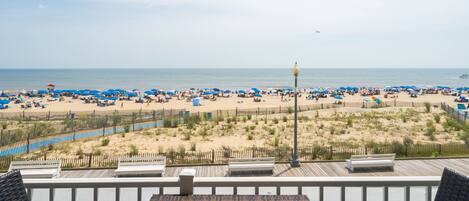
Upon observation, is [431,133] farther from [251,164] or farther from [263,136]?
[251,164]

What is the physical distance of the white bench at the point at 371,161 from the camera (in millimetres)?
13891

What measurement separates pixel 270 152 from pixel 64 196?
34.3ft

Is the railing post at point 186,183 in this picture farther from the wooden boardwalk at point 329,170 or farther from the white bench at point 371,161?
the white bench at point 371,161

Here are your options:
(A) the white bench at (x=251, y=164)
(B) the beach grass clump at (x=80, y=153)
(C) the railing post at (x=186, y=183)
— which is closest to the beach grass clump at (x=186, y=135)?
(B) the beach grass clump at (x=80, y=153)

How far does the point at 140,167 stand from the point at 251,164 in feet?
12.1

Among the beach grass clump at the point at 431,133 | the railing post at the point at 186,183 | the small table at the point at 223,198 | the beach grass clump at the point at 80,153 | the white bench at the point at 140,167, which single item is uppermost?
the railing post at the point at 186,183

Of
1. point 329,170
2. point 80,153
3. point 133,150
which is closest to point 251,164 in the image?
point 329,170

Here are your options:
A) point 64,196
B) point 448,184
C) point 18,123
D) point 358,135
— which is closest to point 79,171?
point 64,196

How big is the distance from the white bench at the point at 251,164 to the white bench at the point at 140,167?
2356 mm

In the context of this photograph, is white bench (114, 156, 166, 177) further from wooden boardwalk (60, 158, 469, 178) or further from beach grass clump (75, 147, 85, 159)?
beach grass clump (75, 147, 85, 159)

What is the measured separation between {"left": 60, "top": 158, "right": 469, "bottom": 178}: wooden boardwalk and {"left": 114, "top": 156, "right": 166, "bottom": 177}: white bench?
22.2 inches

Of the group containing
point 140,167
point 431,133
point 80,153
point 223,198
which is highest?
point 223,198

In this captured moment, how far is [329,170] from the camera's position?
45.8 ft

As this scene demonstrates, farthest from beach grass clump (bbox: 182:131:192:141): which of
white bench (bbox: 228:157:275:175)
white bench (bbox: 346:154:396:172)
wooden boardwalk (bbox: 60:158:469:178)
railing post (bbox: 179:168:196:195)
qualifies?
railing post (bbox: 179:168:196:195)
